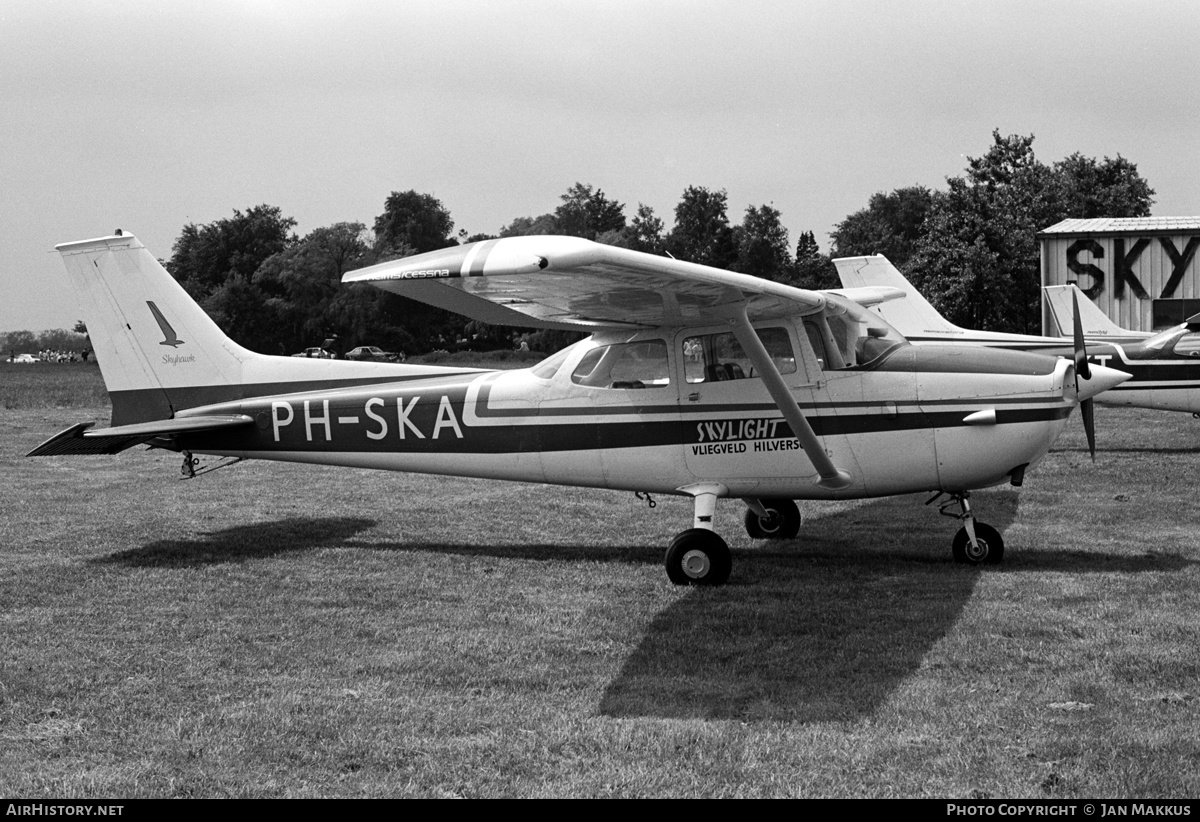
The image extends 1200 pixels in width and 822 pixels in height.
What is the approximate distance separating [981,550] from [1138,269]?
883 inches

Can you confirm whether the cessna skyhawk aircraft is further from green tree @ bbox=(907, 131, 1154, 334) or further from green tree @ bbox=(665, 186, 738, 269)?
green tree @ bbox=(665, 186, 738, 269)

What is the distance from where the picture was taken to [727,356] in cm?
841

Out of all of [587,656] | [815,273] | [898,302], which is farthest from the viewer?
[815,273]

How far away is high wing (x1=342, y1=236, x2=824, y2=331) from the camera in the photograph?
518 cm

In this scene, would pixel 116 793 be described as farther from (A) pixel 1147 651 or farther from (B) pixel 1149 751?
(A) pixel 1147 651

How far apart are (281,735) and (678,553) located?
11.6ft

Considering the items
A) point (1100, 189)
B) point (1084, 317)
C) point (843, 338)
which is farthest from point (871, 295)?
point (1100, 189)

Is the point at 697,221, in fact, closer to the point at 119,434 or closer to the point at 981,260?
the point at 981,260

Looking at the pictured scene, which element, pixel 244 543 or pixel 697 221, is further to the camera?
pixel 697 221

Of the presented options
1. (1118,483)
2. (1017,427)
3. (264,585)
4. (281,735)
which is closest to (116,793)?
(281,735)

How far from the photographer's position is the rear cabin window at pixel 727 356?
27.5 ft

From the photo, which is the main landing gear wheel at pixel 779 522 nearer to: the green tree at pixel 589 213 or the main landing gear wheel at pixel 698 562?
the main landing gear wheel at pixel 698 562

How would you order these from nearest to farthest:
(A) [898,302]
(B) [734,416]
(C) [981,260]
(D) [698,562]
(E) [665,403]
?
(D) [698,562], (B) [734,416], (E) [665,403], (A) [898,302], (C) [981,260]

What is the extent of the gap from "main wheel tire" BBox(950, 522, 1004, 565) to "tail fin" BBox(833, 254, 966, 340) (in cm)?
849
